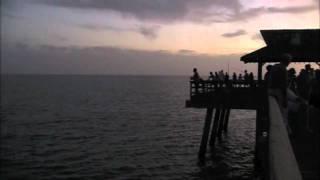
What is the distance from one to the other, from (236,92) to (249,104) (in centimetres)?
102

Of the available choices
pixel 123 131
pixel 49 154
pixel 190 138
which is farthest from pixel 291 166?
pixel 123 131

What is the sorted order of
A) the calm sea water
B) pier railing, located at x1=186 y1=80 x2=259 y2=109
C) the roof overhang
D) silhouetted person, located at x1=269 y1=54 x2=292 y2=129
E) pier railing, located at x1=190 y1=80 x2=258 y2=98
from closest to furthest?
silhouetted person, located at x1=269 y1=54 x2=292 y2=129 → the roof overhang → pier railing, located at x1=186 y1=80 x2=259 y2=109 → pier railing, located at x1=190 y1=80 x2=258 y2=98 → the calm sea water

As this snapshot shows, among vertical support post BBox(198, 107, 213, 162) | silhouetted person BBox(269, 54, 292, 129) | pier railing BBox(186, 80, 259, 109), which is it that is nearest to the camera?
silhouetted person BBox(269, 54, 292, 129)

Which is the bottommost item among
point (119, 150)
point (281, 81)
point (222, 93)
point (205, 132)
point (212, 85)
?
point (119, 150)

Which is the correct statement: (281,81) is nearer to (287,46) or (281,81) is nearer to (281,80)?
(281,80)

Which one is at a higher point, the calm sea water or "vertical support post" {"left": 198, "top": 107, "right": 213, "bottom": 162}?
"vertical support post" {"left": 198, "top": 107, "right": 213, "bottom": 162}

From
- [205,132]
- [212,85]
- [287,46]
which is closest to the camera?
[287,46]

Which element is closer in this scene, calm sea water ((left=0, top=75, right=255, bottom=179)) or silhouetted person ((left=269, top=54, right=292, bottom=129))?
silhouetted person ((left=269, top=54, right=292, bottom=129))

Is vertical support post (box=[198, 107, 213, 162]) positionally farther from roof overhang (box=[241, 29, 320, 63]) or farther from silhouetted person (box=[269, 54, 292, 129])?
silhouetted person (box=[269, 54, 292, 129])

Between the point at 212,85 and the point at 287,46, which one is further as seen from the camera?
the point at 212,85

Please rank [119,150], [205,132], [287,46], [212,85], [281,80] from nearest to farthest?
[281,80], [287,46], [212,85], [205,132], [119,150]

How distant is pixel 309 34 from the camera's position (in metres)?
23.4

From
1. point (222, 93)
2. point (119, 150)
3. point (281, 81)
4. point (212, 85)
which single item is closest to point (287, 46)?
point (222, 93)

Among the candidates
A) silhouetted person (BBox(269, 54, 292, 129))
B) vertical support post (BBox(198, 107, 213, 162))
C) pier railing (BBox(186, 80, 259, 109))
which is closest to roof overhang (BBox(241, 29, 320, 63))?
pier railing (BBox(186, 80, 259, 109))
